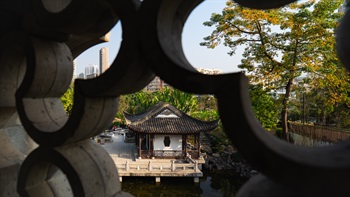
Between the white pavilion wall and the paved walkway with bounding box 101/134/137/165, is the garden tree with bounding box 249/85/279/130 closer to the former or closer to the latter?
the white pavilion wall

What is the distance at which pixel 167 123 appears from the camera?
49.1 ft

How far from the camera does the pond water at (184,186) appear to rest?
11.4 m

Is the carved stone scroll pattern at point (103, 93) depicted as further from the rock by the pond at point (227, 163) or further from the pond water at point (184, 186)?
the rock by the pond at point (227, 163)

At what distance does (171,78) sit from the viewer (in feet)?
1.98

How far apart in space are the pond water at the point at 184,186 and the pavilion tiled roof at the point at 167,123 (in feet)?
7.72

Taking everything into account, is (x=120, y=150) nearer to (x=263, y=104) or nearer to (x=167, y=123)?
(x=167, y=123)

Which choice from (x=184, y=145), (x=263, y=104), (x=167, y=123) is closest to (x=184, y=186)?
(x=184, y=145)

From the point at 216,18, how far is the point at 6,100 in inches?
402

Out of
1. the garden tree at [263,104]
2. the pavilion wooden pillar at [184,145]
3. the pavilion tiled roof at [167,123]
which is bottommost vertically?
the pavilion wooden pillar at [184,145]

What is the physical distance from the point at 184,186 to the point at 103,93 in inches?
476

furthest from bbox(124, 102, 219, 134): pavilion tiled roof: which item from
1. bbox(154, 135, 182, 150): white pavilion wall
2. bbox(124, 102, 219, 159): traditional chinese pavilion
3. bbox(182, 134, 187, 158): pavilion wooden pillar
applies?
bbox(154, 135, 182, 150): white pavilion wall

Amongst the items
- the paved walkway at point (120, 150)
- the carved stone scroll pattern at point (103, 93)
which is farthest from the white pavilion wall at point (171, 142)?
the carved stone scroll pattern at point (103, 93)

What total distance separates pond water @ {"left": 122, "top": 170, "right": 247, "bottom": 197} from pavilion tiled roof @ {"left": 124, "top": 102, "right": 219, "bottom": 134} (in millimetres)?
2354

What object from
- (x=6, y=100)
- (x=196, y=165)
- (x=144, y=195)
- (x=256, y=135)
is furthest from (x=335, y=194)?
(x=196, y=165)
